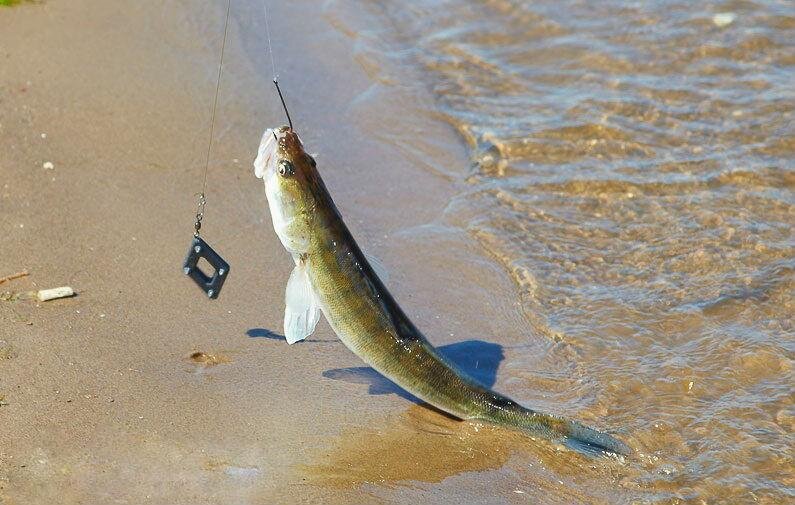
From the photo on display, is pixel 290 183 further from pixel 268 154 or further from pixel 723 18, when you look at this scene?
pixel 723 18

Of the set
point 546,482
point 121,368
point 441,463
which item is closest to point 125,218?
point 121,368

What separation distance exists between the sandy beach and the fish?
0.84ft

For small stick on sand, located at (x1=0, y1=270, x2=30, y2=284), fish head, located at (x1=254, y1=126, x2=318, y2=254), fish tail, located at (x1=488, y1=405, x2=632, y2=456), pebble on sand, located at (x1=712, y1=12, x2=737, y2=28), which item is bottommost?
fish tail, located at (x1=488, y1=405, x2=632, y2=456)

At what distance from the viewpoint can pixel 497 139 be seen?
911 centimetres

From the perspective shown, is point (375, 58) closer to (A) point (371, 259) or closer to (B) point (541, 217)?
(B) point (541, 217)

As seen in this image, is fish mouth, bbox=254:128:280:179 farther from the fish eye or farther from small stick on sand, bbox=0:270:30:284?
small stick on sand, bbox=0:270:30:284

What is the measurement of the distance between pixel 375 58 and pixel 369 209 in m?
2.96

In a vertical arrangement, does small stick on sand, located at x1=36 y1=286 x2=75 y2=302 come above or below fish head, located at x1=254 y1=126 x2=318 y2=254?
below

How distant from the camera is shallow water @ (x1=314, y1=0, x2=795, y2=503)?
20.0 ft

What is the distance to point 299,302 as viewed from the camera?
514 centimetres

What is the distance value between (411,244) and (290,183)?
96.3 inches

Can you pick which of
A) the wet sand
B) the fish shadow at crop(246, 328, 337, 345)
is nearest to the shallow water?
the wet sand

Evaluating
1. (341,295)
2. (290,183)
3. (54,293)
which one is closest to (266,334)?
(341,295)

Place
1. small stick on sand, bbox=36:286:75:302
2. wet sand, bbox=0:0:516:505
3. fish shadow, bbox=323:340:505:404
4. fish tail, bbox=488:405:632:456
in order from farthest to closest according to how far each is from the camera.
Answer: small stick on sand, bbox=36:286:75:302, fish shadow, bbox=323:340:505:404, fish tail, bbox=488:405:632:456, wet sand, bbox=0:0:516:505
